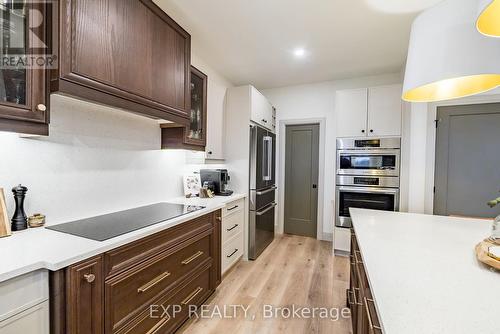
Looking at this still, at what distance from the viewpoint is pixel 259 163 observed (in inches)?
124

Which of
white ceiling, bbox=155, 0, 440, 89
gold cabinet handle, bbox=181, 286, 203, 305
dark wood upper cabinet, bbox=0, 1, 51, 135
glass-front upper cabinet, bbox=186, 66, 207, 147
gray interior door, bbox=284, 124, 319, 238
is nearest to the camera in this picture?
dark wood upper cabinet, bbox=0, 1, 51, 135

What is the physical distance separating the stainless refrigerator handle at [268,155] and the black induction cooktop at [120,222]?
1558 mm

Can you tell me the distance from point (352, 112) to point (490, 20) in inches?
96.3

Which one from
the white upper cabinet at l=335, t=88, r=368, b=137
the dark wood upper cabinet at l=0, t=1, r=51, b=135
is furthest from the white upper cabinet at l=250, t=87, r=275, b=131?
the dark wood upper cabinet at l=0, t=1, r=51, b=135

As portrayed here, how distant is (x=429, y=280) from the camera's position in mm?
822

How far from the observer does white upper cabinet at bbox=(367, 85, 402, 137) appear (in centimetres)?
294

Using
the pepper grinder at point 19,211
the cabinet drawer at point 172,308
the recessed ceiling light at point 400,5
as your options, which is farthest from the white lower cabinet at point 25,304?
the recessed ceiling light at point 400,5

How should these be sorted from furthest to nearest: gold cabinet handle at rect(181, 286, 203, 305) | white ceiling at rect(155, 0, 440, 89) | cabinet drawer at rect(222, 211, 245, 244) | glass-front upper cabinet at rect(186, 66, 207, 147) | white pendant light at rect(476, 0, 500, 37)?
cabinet drawer at rect(222, 211, 245, 244)
glass-front upper cabinet at rect(186, 66, 207, 147)
white ceiling at rect(155, 0, 440, 89)
gold cabinet handle at rect(181, 286, 203, 305)
white pendant light at rect(476, 0, 500, 37)

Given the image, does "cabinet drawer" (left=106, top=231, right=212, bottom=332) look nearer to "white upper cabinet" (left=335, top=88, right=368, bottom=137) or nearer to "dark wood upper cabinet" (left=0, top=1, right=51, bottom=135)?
"dark wood upper cabinet" (left=0, top=1, right=51, bottom=135)

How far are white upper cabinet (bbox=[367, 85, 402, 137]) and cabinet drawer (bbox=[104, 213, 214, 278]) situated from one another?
262 cm

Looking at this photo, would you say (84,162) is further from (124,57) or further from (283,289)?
(283,289)

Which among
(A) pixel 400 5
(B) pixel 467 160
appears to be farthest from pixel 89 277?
(B) pixel 467 160

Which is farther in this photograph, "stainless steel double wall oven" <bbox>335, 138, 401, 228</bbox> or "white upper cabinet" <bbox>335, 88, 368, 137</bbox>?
"white upper cabinet" <bbox>335, 88, 368, 137</bbox>

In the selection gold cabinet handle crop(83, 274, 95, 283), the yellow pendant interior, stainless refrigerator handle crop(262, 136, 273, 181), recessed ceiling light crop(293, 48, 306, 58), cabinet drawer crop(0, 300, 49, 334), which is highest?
recessed ceiling light crop(293, 48, 306, 58)
